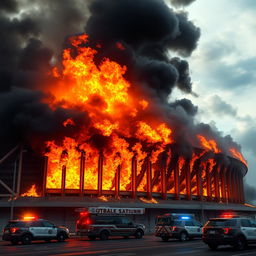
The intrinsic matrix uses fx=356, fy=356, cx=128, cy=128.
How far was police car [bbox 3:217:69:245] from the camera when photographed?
21062mm

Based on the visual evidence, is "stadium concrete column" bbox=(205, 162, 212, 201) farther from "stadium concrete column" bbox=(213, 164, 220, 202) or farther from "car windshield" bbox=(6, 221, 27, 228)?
"car windshield" bbox=(6, 221, 27, 228)

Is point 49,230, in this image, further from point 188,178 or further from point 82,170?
point 188,178

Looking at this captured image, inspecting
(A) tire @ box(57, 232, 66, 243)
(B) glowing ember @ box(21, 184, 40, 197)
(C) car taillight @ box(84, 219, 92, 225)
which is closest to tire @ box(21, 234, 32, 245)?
(A) tire @ box(57, 232, 66, 243)

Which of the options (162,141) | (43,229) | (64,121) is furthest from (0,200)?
(162,141)

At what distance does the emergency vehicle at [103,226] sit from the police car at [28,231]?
294 cm

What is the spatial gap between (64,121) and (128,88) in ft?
32.4

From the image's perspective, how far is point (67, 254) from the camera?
558 inches

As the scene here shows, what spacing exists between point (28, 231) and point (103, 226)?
574cm

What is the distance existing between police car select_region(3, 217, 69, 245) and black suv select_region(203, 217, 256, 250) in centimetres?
1031

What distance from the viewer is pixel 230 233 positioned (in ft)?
52.0

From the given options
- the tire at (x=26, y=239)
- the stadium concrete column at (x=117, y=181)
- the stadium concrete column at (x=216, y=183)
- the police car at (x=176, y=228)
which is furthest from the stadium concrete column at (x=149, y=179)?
the tire at (x=26, y=239)

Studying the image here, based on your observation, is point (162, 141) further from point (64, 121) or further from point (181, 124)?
point (64, 121)

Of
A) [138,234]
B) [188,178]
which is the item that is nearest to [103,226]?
[138,234]

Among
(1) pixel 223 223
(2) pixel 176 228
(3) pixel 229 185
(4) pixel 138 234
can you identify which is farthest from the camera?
(3) pixel 229 185
